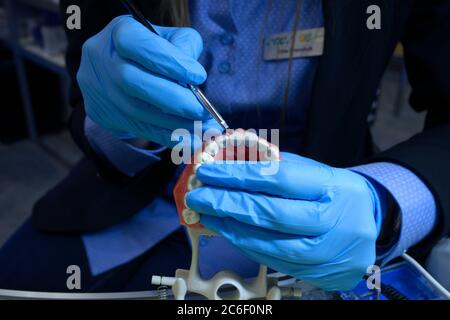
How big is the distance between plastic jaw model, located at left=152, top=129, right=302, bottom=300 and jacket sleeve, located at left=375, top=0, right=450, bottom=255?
21cm

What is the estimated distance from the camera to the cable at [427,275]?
467mm

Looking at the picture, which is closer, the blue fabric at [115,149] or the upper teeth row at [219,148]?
the upper teeth row at [219,148]

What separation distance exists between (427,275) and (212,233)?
257 mm

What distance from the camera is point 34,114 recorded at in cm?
191

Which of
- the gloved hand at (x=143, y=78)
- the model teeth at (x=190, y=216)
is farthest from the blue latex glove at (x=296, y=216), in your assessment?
Result: the gloved hand at (x=143, y=78)

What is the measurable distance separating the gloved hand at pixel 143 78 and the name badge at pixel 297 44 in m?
0.17

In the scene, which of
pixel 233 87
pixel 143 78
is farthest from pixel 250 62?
pixel 143 78

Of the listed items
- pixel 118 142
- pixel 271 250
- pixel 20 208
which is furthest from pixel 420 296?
pixel 20 208

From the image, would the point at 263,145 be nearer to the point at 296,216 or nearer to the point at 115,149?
the point at 296,216

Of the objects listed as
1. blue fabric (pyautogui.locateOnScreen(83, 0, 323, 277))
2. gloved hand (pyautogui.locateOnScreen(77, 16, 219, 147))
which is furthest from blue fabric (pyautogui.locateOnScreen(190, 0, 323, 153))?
gloved hand (pyautogui.locateOnScreen(77, 16, 219, 147))

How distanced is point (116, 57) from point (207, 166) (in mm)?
192

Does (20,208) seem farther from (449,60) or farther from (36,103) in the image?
(449,60)

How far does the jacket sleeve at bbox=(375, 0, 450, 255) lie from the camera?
53 cm

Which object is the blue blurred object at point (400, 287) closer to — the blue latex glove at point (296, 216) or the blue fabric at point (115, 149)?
the blue latex glove at point (296, 216)
